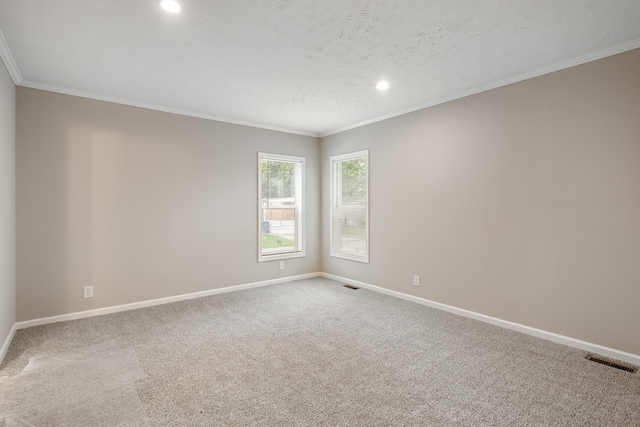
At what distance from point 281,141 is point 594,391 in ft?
15.1

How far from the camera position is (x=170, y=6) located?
2.12m

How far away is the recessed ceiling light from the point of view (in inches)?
81.9

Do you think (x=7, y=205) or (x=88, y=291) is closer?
(x=7, y=205)

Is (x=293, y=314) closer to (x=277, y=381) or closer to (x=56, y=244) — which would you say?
(x=277, y=381)

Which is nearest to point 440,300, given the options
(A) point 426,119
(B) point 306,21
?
(A) point 426,119

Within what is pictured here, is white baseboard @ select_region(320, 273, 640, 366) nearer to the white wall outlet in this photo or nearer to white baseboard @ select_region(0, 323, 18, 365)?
the white wall outlet

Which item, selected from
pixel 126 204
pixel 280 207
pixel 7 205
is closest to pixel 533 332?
pixel 280 207

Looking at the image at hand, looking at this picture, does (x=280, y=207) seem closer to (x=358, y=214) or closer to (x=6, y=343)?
(x=358, y=214)

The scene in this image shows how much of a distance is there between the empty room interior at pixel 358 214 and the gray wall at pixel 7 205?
0.05m

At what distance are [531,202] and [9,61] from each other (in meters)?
4.89

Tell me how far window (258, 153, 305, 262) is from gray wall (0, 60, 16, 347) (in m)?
2.77

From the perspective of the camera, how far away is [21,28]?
238 cm

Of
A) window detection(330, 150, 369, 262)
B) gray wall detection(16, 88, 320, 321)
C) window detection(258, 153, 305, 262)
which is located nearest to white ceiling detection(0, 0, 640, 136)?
gray wall detection(16, 88, 320, 321)

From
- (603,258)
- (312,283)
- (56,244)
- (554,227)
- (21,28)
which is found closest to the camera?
(21,28)
